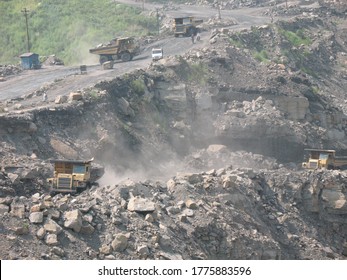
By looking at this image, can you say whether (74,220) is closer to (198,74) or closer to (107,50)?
(198,74)

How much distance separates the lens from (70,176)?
33.0 metres

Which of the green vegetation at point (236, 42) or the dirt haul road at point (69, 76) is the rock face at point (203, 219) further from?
the green vegetation at point (236, 42)

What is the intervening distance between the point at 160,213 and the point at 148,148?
13.8 meters

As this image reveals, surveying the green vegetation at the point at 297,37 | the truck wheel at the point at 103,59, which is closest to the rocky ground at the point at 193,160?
the green vegetation at the point at 297,37

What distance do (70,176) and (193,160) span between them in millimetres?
12691

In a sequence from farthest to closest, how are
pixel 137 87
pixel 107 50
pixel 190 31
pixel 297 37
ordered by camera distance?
pixel 297 37 < pixel 190 31 < pixel 107 50 < pixel 137 87

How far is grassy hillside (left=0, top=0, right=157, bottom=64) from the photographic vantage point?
67750mm

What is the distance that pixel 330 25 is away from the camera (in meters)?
72.0

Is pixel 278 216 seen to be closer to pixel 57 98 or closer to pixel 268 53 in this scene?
pixel 57 98

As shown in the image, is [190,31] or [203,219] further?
[190,31]

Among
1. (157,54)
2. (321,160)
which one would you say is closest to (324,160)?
(321,160)

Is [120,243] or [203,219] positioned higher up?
[120,243]

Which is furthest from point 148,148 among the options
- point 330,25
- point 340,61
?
point 330,25

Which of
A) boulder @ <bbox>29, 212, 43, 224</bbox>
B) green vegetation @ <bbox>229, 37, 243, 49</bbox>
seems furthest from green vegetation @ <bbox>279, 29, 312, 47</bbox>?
boulder @ <bbox>29, 212, 43, 224</bbox>
